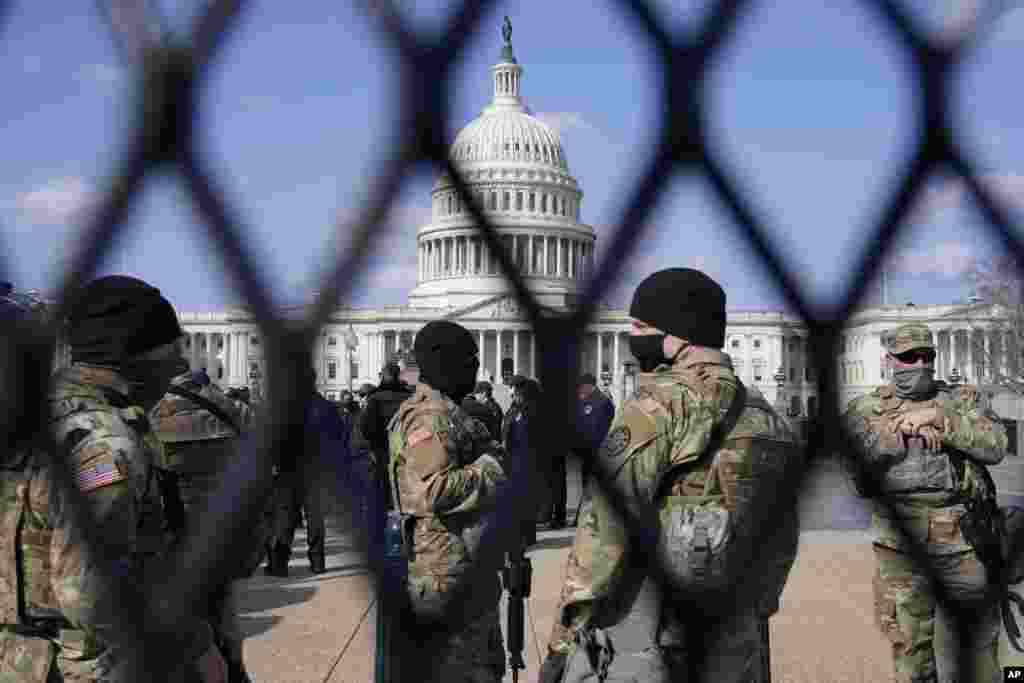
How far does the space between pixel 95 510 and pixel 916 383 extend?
397 centimetres

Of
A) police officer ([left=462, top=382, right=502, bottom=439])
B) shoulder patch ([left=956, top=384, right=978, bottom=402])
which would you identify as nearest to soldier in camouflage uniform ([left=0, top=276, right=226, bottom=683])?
shoulder patch ([left=956, top=384, right=978, bottom=402])

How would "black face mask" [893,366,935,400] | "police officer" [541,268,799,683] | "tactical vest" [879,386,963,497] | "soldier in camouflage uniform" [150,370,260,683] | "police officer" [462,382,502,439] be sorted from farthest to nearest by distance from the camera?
"police officer" [462,382,502,439]
"black face mask" [893,366,935,400]
"tactical vest" [879,386,963,497]
"police officer" [541,268,799,683]
"soldier in camouflage uniform" [150,370,260,683]

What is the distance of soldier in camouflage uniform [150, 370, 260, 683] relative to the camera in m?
1.20

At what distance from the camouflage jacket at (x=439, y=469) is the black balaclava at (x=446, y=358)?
0.05m

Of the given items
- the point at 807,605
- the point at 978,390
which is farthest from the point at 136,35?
the point at 807,605

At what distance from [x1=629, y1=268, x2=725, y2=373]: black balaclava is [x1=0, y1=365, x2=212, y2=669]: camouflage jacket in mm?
725

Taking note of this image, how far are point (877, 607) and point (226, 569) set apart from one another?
417 centimetres

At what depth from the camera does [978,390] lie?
15.9 ft

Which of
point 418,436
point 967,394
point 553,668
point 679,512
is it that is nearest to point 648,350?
point 679,512

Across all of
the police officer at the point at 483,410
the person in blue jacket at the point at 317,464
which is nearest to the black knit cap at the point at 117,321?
the person in blue jacket at the point at 317,464

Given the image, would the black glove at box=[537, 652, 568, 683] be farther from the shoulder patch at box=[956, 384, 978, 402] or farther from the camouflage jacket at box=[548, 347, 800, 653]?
the shoulder patch at box=[956, 384, 978, 402]

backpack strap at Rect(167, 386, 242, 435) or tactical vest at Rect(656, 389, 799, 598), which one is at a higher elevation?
backpack strap at Rect(167, 386, 242, 435)

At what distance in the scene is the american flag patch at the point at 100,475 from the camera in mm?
1821

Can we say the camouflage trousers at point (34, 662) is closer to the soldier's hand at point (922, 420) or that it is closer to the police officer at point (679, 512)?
the police officer at point (679, 512)
